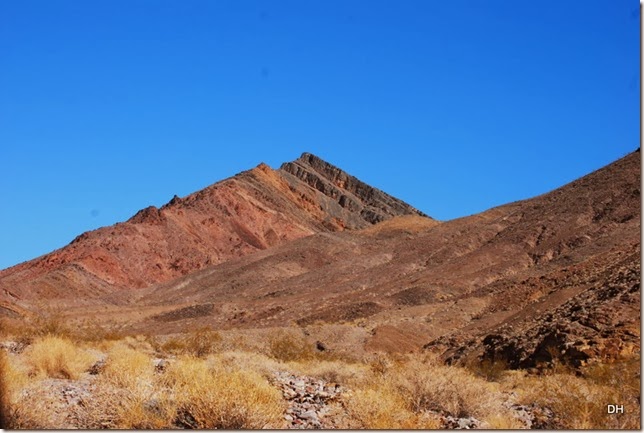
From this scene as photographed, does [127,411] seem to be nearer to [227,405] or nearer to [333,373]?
[227,405]

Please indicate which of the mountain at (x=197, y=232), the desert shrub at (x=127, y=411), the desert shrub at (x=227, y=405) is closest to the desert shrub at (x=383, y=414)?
the desert shrub at (x=227, y=405)

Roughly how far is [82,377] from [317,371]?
540 cm

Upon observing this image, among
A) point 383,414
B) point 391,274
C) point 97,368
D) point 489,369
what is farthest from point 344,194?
point 383,414

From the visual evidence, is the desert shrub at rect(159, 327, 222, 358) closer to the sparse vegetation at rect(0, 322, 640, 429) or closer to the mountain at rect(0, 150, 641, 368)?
the sparse vegetation at rect(0, 322, 640, 429)

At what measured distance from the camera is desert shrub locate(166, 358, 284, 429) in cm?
965

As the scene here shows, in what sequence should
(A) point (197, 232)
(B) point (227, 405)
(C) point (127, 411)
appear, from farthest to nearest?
(A) point (197, 232) → (C) point (127, 411) → (B) point (227, 405)

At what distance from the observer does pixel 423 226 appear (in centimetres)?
9038

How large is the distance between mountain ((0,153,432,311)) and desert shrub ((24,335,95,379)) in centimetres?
5526

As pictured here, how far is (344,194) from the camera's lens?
13138 centimetres

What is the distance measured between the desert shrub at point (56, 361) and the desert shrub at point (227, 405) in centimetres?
384

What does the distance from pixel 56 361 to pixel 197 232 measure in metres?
84.6

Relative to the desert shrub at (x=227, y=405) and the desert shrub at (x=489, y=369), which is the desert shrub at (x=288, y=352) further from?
the desert shrub at (x=227, y=405)

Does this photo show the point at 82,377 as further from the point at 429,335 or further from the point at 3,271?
the point at 3,271

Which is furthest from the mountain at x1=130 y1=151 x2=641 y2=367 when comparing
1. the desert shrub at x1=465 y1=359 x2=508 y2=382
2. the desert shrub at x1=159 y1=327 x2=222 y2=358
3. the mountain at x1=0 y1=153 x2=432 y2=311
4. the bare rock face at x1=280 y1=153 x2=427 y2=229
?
the bare rock face at x1=280 y1=153 x2=427 y2=229
